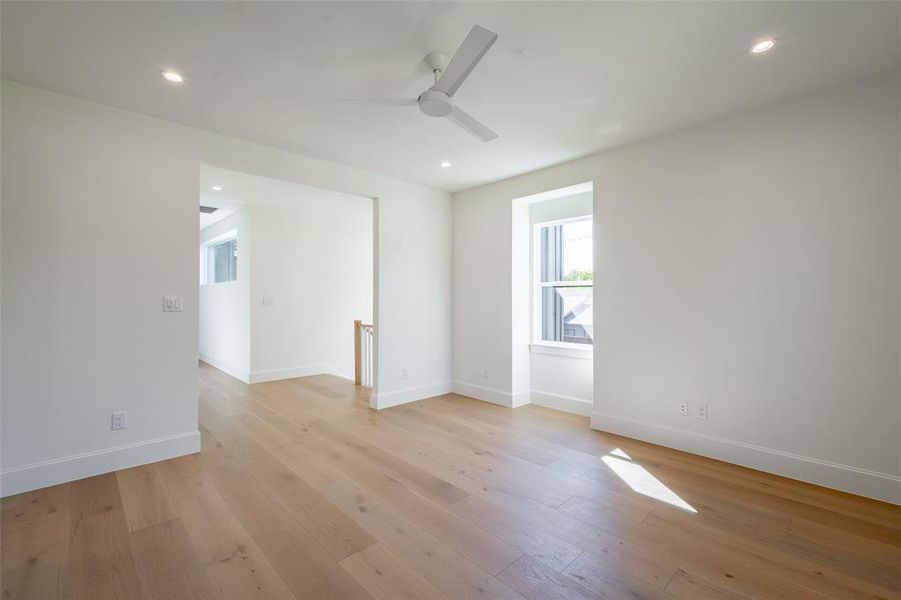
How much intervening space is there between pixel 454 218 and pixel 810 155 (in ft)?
11.4

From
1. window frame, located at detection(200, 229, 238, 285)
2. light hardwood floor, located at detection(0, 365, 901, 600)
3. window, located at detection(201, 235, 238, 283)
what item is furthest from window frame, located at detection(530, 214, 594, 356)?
window frame, located at detection(200, 229, 238, 285)

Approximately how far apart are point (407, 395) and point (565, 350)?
6.18ft

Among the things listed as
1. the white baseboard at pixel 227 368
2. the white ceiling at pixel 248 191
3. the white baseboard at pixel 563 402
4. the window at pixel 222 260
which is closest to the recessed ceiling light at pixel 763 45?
the white baseboard at pixel 563 402

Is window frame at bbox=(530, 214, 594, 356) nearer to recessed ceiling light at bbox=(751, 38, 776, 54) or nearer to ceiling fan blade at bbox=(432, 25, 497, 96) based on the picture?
recessed ceiling light at bbox=(751, 38, 776, 54)

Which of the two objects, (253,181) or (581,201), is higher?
(253,181)

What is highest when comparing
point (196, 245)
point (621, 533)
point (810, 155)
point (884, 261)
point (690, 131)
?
point (690, 131)

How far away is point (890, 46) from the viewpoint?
2.13m

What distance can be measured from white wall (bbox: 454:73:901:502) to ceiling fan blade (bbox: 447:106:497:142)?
171 cm

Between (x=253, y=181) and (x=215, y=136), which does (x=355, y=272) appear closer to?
(x=253, y=181)

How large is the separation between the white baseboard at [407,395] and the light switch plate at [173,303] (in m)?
2.09

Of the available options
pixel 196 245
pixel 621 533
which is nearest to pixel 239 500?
pixel 196 245

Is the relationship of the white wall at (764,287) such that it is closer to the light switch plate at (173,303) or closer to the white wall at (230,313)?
the light switch plate at (173,303)

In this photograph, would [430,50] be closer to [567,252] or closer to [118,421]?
[567,252]

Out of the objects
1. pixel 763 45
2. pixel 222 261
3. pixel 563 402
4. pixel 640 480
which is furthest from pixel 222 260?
pixel 763 45
